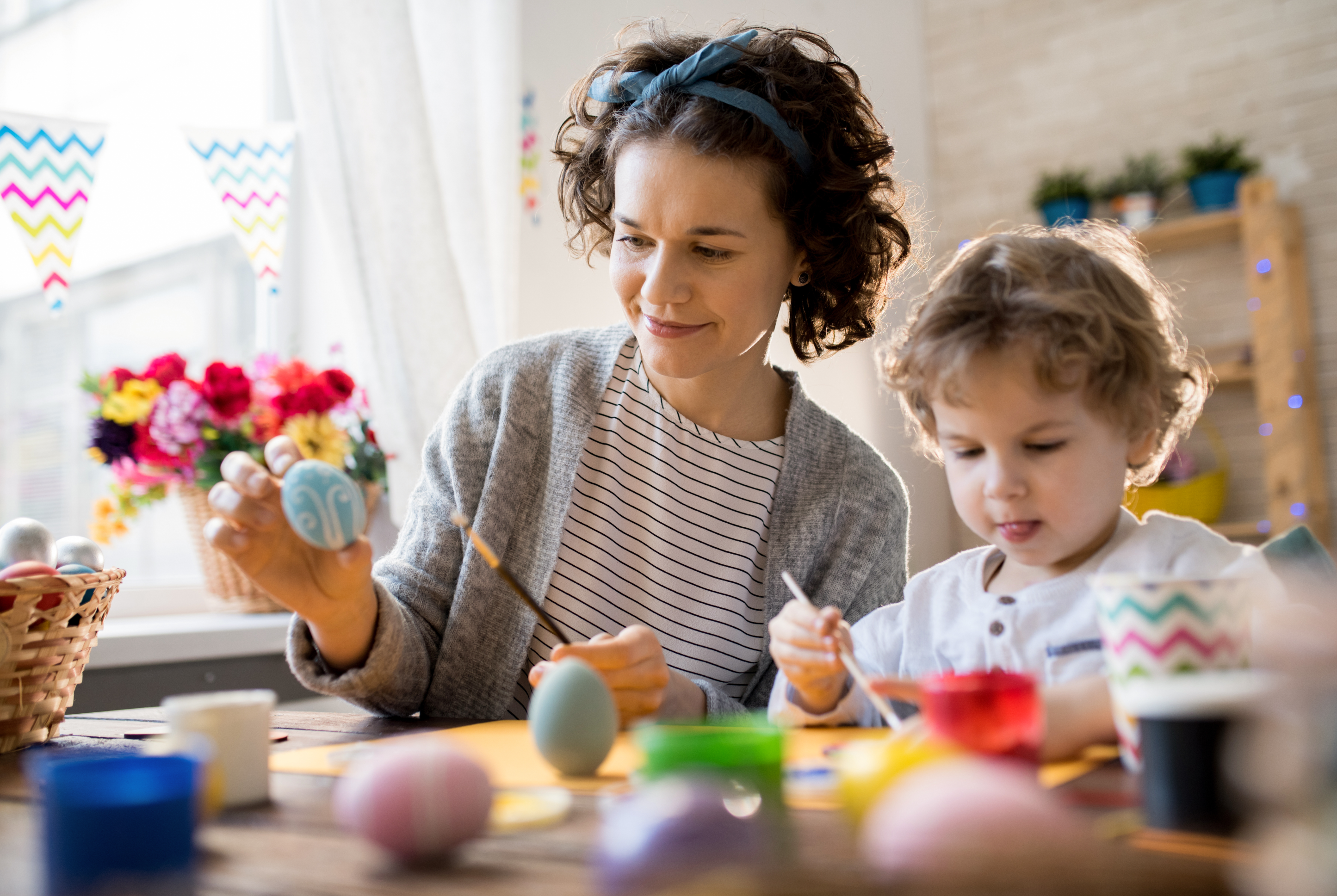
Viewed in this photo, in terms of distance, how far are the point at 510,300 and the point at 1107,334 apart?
1.66 m

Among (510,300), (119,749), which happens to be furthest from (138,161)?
(119,749)

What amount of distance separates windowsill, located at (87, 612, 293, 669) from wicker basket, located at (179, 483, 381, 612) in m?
0.02

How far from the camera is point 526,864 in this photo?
499 millimetres

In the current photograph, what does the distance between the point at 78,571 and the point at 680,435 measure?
0.72 metres

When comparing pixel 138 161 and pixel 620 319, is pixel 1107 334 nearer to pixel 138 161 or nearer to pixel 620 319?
pixel 620 319

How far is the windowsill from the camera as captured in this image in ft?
6.00

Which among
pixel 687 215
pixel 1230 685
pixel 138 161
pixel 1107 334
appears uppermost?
pixel 138 161

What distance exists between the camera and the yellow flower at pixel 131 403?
2.03 meters

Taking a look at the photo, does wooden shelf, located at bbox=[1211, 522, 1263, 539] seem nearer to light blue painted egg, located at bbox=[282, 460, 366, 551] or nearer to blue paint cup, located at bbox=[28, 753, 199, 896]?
Result: light blue painted egg, located at bbox=[282, 460, 366, 551]

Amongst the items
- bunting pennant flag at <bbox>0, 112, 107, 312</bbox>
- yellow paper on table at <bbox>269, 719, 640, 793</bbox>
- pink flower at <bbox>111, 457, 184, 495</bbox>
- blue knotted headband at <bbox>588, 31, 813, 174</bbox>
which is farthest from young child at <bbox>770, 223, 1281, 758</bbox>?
bunting pennant flag at <bbox>0, 112, 107, 312</bbox>

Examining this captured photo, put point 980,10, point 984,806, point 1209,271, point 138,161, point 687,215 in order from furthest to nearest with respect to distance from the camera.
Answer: point 980,10, point 1209,271, point 138,161, point 687,215, point 984,806

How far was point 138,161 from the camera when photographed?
2.45 meters

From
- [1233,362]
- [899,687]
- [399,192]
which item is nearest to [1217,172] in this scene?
[1233,362]

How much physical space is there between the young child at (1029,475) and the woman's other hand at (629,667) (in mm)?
109
